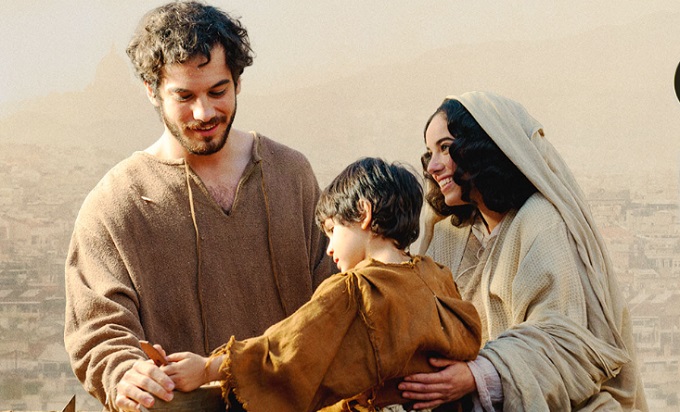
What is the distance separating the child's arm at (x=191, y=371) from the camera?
Result: 2719 mm

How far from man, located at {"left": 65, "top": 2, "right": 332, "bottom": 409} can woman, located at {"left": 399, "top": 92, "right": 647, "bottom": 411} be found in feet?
1.81

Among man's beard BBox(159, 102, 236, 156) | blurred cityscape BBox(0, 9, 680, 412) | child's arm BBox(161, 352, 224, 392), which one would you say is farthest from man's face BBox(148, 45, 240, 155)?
blurred cityscape BBox(0, 9, 680, 412)

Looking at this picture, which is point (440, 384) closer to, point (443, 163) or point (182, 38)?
point (443, 163)

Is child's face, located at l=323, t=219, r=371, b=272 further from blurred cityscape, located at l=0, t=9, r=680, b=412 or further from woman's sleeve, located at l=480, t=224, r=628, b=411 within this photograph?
blurred cityscape, located at l=0, t=9, r=680, b=412

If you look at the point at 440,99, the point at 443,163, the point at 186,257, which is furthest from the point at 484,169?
the point at 440,99

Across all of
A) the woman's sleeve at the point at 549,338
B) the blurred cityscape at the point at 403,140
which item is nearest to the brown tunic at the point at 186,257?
the woman's sleeve at the point at 549,338

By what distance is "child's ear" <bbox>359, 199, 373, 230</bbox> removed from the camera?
3031 millimetres

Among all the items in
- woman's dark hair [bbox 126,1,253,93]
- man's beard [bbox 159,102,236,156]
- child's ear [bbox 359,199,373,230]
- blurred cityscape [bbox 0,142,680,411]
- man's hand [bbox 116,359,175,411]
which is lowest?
blurred cityscape [bbox 0,142,680,411]

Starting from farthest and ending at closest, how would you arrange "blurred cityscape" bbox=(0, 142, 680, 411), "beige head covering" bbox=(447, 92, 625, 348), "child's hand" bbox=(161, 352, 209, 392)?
1. "blurred cityscape" bbox=(0, 142, 680, 411)
2. "beige head covering" bbox=(447, 92, 625, 348)
3. "child's hand" bbox=(161, 352, 209, 392)

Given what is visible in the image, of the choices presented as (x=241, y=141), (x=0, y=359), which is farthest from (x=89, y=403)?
(x=241, y=141)

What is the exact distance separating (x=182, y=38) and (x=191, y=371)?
1297 mm

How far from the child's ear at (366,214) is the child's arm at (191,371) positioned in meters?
0.58

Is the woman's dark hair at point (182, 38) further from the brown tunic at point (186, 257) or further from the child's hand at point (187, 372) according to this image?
the child's hand at point (187, 372)

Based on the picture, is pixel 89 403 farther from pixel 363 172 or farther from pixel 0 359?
pixel 363 172
